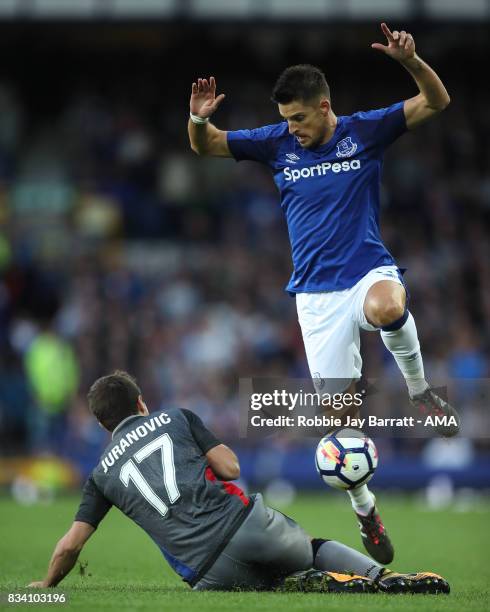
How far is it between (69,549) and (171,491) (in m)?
0.63

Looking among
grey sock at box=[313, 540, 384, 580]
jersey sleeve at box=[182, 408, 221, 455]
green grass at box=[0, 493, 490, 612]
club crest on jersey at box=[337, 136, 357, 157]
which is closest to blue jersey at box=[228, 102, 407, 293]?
club crest on jersey at box=[337, 136, 357, 157]

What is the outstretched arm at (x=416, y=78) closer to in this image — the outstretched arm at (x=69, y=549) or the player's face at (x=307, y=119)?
the player's face at (x=307, y=119)

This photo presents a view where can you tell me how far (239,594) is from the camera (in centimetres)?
641

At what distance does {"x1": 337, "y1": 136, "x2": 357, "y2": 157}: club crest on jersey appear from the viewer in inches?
294

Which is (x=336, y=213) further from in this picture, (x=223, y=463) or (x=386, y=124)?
(x=223, y=463)

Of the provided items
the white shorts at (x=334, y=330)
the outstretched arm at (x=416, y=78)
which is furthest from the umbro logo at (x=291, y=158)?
the white shorts at (x=334, y=330)

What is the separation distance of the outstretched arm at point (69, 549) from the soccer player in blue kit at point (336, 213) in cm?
191

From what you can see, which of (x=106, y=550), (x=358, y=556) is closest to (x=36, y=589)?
(x=358, y=556)

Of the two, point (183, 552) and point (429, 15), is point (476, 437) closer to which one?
point (429, 15)

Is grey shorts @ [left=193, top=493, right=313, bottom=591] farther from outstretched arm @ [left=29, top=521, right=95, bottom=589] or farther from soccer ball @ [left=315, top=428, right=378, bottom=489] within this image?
outstretched arm @ [left=29, top=521, right=95, bottom=589]

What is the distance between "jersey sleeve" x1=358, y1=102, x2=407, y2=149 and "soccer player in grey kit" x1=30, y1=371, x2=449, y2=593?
2173 mm

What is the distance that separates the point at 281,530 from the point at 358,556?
60 centimetres

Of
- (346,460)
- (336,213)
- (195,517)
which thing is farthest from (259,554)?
(336,213)

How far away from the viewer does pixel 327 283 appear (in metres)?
7.45
